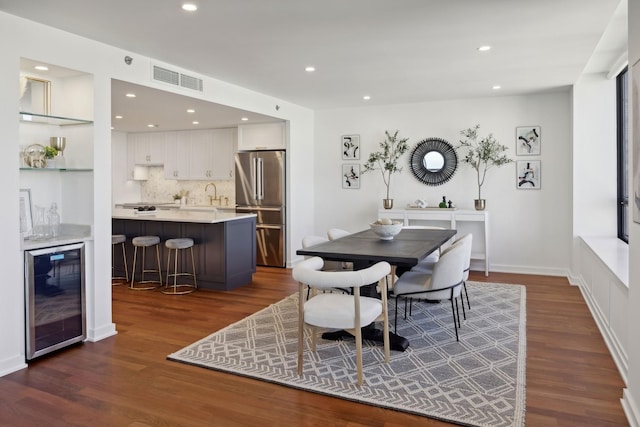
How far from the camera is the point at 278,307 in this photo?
194 inches

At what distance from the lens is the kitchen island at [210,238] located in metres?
5.78

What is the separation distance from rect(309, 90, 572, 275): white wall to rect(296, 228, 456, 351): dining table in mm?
2609

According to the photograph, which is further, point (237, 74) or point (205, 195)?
point (205, 195)

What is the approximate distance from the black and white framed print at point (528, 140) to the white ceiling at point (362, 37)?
0.94 meters

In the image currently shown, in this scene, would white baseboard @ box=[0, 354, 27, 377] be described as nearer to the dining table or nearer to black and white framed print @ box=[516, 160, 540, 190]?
the dining table

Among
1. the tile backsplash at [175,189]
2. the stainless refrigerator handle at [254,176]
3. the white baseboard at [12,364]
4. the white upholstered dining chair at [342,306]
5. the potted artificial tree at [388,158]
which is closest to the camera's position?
the white upholstered dining chair at [342,306]

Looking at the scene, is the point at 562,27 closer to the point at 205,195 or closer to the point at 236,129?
the point at 236,129

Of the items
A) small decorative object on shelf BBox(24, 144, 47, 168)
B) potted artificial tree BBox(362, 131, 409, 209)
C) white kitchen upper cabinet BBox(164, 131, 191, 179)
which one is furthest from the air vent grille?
white kitchen upper cabinet BBox(164, 131, 191, 179)

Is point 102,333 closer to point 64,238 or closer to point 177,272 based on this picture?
point 64,238

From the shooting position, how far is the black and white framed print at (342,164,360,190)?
7715 millimetres

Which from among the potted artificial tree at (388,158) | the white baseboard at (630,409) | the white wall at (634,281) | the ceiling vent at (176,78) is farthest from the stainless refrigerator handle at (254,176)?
the white baseboard at (630,409)

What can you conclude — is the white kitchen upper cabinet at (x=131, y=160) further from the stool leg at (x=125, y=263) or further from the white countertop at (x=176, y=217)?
the stool leg at (x=125, y=263)

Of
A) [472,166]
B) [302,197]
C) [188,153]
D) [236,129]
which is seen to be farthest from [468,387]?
[188,153]

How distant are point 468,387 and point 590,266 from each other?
2.84 m
